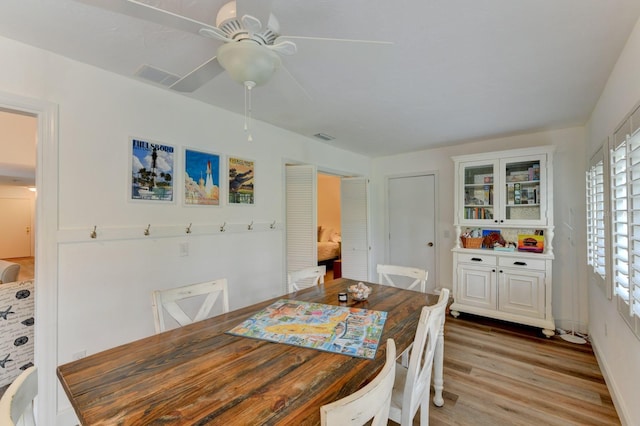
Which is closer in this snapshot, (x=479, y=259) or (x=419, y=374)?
(x=419, y=374)

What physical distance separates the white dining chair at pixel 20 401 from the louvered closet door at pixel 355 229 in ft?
13.4

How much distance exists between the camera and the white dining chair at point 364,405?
2.02 feet

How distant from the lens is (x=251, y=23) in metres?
1.10

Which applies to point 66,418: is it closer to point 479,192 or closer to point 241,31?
point 241,31

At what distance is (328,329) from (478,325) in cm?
285

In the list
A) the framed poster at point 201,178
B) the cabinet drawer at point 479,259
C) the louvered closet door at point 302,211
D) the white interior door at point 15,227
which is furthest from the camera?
the white interior door at point 15,227

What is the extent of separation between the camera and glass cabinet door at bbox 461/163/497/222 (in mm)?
3642

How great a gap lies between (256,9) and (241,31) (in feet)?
0.47

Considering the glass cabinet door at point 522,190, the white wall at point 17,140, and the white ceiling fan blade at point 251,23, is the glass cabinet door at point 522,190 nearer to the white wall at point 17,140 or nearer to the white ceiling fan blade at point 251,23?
the white ceiling fan blade at point 251,23

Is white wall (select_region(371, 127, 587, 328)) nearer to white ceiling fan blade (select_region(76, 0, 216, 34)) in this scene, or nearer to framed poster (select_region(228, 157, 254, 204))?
framed poster (select_region(228, 157, 254, 204))

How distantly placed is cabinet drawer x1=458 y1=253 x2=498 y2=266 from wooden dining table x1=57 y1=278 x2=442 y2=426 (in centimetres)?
260

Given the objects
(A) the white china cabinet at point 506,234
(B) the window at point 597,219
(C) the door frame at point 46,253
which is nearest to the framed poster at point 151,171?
(C) the door frame at point 46,253

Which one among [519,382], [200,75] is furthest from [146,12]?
[519,382]

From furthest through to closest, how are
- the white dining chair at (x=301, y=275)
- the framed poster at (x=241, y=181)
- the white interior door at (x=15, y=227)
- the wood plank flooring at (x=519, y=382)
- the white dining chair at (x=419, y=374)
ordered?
the white interior door at (x=15, y=227), the framed poster at (x=241, y=181), the white dining chair at (x=301, y=275), the wood plank flooring at (x=519, y=382), the white dining chair at (x=419, y=374)
